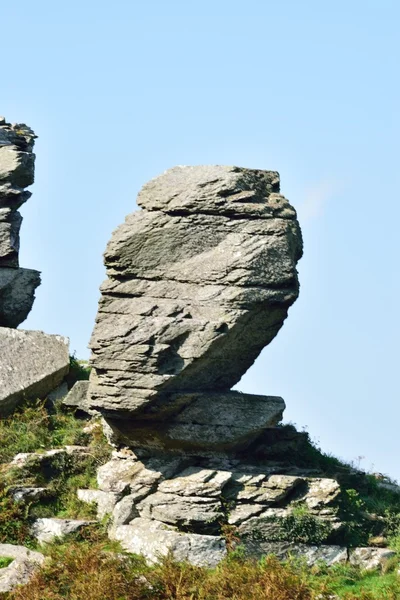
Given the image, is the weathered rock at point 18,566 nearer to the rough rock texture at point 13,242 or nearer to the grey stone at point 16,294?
the grey stone at point 16,294

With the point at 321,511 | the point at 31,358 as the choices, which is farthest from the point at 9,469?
the point at 321,511

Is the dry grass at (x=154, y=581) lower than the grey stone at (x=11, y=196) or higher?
lower

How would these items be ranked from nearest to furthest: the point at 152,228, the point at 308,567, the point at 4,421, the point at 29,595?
the point at 29,595 → the point at 308,567 → the point at 152,228 → the point at 4,421

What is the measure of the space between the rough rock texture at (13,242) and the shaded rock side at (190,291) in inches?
261

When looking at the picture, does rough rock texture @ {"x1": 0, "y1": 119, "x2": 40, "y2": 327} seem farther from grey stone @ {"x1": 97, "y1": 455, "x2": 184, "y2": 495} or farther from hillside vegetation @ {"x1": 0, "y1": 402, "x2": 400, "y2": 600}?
grey stone @ {"x1": 97, "y1": 455, "x2": 184, "y2": 495}

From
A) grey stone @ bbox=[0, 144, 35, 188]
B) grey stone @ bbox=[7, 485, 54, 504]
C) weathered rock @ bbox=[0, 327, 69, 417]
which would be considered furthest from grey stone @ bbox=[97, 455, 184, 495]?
→ grey stone @ bbox=[0, 144, 35, 188]

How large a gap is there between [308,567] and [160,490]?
3.49m

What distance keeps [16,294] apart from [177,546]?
11.1m

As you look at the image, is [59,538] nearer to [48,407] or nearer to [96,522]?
[96,522]

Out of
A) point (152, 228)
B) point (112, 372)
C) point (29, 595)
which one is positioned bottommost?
point (29, 595)

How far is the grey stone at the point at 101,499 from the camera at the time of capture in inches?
1056

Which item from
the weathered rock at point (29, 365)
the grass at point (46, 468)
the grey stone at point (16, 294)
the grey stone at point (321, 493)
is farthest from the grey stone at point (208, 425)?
the grey stone at point (16, 294)

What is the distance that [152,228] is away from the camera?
27.3 m

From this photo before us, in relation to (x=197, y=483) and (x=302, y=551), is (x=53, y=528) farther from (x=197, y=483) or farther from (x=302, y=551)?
(x=302, y=551)
